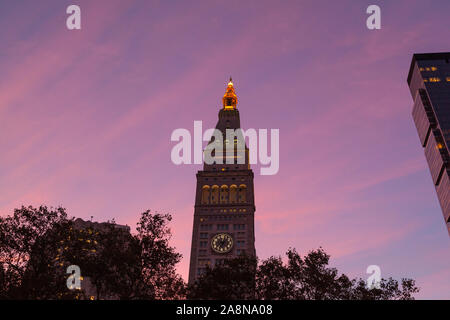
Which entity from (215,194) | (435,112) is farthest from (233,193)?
(435,112)

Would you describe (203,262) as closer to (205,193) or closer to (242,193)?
(205,193)

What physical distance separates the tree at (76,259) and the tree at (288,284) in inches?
150

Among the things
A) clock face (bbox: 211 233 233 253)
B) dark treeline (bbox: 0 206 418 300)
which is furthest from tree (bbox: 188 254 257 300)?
clock face (bbox: 211 233 233 253)

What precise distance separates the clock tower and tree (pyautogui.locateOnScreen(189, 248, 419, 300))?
69.6m

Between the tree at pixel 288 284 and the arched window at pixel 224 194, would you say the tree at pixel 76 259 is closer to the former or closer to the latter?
the tree at pixel 288 284

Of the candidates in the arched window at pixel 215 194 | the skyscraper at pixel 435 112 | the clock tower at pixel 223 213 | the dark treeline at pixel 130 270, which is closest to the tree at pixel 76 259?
the dark treeline at pixel 130 270

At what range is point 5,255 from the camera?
35.0 metres

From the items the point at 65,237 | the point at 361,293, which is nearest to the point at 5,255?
the point at 65,237

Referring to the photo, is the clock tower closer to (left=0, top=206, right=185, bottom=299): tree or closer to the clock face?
the clock face

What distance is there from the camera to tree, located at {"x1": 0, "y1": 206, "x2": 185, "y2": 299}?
109 ft

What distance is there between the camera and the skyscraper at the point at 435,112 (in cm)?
15700

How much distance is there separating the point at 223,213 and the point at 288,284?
85.9 metres

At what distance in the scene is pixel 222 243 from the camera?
115 metres
